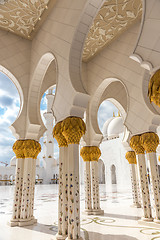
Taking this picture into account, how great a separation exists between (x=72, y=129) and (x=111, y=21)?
7.04ft

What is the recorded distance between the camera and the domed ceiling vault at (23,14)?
2.77 m

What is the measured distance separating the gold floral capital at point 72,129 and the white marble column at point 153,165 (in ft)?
4.08

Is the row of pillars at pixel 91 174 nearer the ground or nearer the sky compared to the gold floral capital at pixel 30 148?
nearer the ground

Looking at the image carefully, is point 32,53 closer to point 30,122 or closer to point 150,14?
point 30,122

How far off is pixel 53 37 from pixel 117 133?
11553 mm

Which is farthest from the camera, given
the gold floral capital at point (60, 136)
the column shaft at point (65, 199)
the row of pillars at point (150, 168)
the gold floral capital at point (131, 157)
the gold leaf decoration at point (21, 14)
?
the gold floral capital at point (131, 157)

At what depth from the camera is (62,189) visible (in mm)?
2148

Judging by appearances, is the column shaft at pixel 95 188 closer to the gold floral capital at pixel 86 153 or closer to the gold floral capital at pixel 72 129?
the gold floral capital at pixel 86 153

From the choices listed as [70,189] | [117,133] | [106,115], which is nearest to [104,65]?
[70,189]

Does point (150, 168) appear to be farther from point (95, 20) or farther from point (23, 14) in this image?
point (23, 14)

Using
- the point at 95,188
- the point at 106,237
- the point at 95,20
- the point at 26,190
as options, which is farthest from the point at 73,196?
the point at 95,20

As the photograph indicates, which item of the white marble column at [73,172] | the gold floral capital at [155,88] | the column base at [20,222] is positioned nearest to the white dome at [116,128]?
the column base at [20,222]

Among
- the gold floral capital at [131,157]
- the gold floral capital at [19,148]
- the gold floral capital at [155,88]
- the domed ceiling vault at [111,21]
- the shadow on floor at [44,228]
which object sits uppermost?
the domed ceiling vault at [111,21]

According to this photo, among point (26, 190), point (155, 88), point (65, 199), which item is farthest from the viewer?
point (26, 190)
